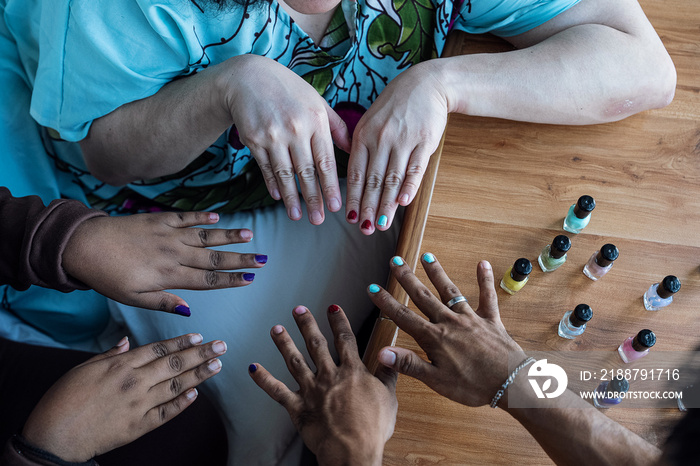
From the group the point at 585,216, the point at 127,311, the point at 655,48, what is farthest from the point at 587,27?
the point at 127,311

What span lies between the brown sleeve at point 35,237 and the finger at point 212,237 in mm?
166

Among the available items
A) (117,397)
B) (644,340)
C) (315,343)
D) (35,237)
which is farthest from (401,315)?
(35,237)

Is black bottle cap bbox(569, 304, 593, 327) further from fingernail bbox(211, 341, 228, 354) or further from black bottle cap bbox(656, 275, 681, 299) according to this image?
fingernail bbox(211, 341, 228, 354)

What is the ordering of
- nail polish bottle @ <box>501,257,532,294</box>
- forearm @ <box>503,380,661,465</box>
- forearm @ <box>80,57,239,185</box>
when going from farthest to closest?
1. forearm @ <box>80,57,239,185</box>
2. nail polish bottle @ <box>501,257,532,294</box>
3. forearm @ <box>503,380,661,465</box>

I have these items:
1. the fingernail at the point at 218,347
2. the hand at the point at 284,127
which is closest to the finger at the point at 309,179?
the hand at the point at 284,127

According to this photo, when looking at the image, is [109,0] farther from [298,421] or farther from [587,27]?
[587,27]

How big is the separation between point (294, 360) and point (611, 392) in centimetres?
48

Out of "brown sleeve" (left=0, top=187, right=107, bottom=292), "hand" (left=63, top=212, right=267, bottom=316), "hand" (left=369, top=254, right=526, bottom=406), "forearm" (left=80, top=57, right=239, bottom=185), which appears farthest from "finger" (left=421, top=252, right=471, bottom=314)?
"brown sleeve" (left=0, top=187, right=107, bottom=292)

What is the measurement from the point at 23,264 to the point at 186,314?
0.27 m

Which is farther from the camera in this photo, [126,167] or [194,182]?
[194,182]

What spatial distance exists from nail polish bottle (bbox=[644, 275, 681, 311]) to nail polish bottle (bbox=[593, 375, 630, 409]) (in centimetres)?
14

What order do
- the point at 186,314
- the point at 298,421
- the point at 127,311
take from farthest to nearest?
the point at 127,311 < the point at 186,314 < the point at 298,421

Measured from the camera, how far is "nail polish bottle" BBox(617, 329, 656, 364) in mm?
726

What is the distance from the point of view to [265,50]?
92 cm
